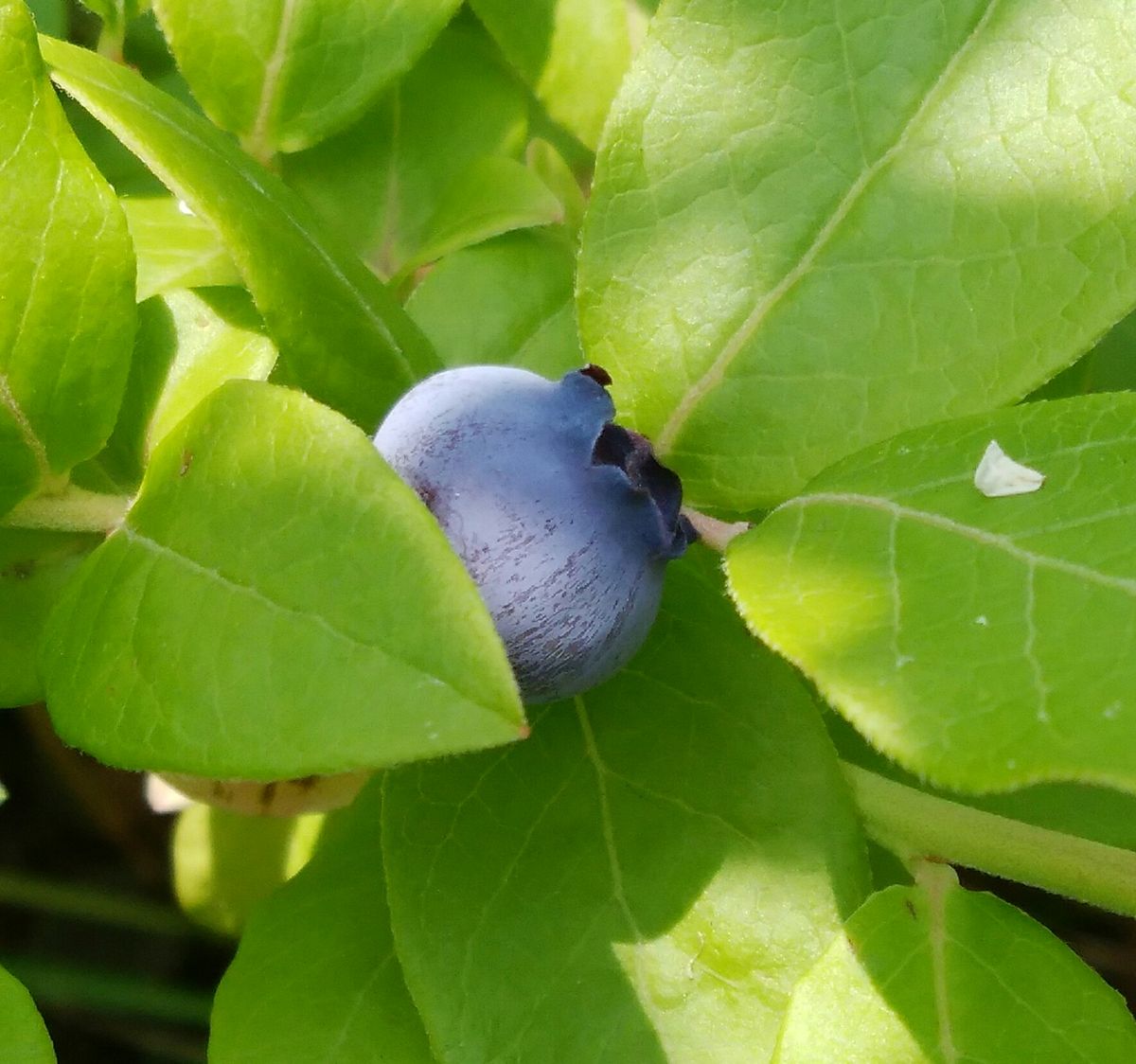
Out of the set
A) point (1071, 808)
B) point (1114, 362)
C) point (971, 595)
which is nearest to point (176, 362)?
point (971, 595)

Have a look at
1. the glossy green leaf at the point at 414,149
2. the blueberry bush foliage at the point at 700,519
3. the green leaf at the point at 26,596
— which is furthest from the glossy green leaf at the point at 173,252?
the green leaf at the point at 26,596

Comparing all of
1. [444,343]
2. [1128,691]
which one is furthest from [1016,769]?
[444,343]

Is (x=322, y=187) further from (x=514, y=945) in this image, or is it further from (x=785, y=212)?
(x=514, y=945)

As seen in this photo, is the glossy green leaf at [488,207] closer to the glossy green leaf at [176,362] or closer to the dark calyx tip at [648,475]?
the glossy green leaf at [176,362]

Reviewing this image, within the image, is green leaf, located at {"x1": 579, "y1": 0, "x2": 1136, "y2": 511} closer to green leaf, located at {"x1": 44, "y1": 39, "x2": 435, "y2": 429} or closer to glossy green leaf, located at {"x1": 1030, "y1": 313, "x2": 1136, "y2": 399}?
green leaf, located at {"x1": 44, "y1": 39, "x2": 435, "y2": 429}

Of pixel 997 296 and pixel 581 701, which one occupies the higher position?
pixel 997 296

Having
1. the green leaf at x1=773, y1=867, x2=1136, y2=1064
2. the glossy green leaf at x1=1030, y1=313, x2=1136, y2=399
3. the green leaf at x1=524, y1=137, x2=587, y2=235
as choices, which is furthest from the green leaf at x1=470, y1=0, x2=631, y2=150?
the green leaf at x1=773, y1=867, x2=1136, y2=1064
